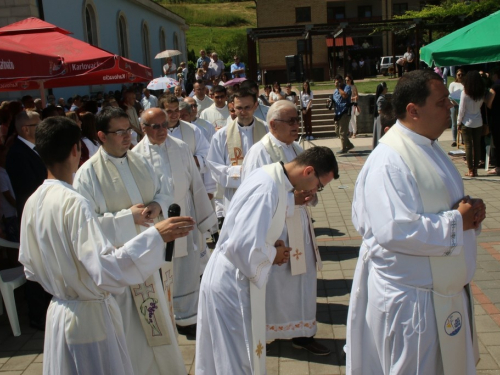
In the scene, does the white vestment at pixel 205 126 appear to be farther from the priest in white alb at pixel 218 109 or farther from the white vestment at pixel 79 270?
the white vestment at pixel 79 270

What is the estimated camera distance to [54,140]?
2982 mm

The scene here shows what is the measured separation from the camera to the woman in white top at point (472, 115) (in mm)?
11023

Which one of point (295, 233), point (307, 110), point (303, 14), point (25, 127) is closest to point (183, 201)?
point (295, 233)

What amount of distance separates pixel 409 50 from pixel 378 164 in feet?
77.9

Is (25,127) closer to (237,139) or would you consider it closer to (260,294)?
(237,139)

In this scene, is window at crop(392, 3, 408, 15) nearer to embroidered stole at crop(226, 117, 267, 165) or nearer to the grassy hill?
the grassy hill

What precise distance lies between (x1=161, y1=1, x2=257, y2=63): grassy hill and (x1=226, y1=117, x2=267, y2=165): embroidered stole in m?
55.5

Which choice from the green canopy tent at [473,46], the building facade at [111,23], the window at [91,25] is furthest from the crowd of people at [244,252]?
the window at [91,25]

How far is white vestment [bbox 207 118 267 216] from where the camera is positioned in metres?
6.45

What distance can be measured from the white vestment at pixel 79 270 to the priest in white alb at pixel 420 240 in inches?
46.8

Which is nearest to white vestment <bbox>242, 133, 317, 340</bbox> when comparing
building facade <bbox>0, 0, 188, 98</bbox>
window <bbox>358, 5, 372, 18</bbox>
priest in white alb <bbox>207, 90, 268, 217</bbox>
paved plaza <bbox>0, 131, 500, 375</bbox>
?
paved plaza <bbox>0, 131, 500, 375</bbox>

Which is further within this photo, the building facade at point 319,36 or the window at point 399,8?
the window at point 399,8

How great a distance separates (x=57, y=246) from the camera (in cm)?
A: 286

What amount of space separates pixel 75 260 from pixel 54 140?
631 millimetres
